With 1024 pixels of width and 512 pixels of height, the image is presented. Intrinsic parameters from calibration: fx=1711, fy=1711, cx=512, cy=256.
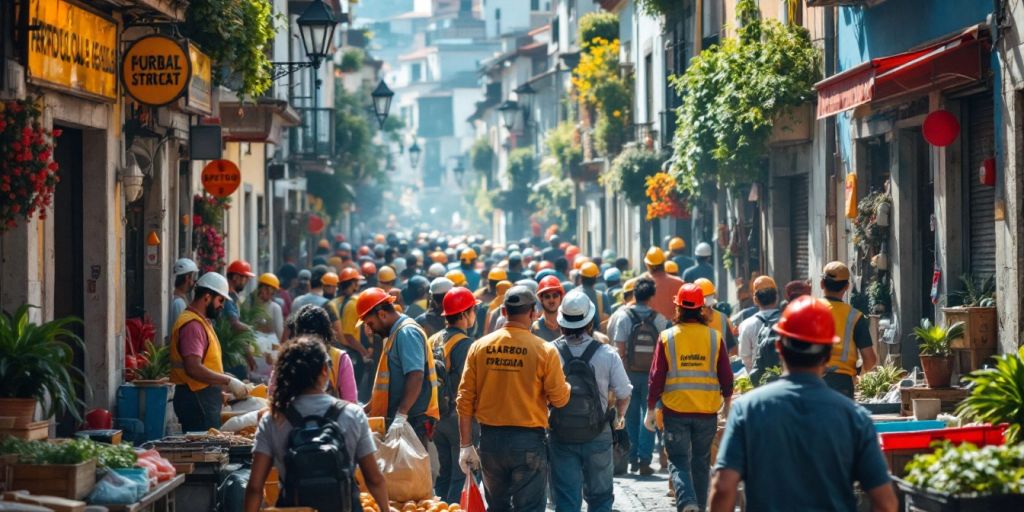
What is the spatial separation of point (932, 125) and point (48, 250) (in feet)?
24.1

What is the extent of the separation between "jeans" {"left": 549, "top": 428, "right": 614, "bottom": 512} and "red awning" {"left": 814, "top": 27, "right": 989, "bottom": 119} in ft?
13.9

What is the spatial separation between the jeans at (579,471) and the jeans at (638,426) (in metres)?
4.43

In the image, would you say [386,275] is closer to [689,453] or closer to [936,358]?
[689,453]

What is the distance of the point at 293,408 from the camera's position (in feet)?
26.0

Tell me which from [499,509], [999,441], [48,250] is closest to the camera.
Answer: [999,441]

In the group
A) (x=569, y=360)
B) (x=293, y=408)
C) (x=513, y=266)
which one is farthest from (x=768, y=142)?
(x=293, y=408)

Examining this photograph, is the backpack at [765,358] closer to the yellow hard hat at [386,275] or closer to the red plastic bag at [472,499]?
the red plastic bag at [472,499]

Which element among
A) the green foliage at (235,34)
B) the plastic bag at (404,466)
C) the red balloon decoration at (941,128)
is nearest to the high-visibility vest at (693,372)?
the plastic bag at (404,466)

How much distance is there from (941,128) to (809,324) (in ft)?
27.4

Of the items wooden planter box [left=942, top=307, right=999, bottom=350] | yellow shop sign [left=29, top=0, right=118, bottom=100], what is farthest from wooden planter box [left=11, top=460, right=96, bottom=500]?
wooden planter box [left=942, top=307, right=999, bottom=350]

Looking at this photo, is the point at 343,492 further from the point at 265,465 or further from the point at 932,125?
the point at 932,125

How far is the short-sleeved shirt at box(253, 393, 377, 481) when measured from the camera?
7.93 m

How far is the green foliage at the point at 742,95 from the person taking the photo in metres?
20.4

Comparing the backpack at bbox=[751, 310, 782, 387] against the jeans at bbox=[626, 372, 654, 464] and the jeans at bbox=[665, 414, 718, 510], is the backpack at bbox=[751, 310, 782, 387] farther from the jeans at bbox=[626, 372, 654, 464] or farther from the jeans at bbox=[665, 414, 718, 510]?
the jeans at bbox=[665, 414, 718, 510]
